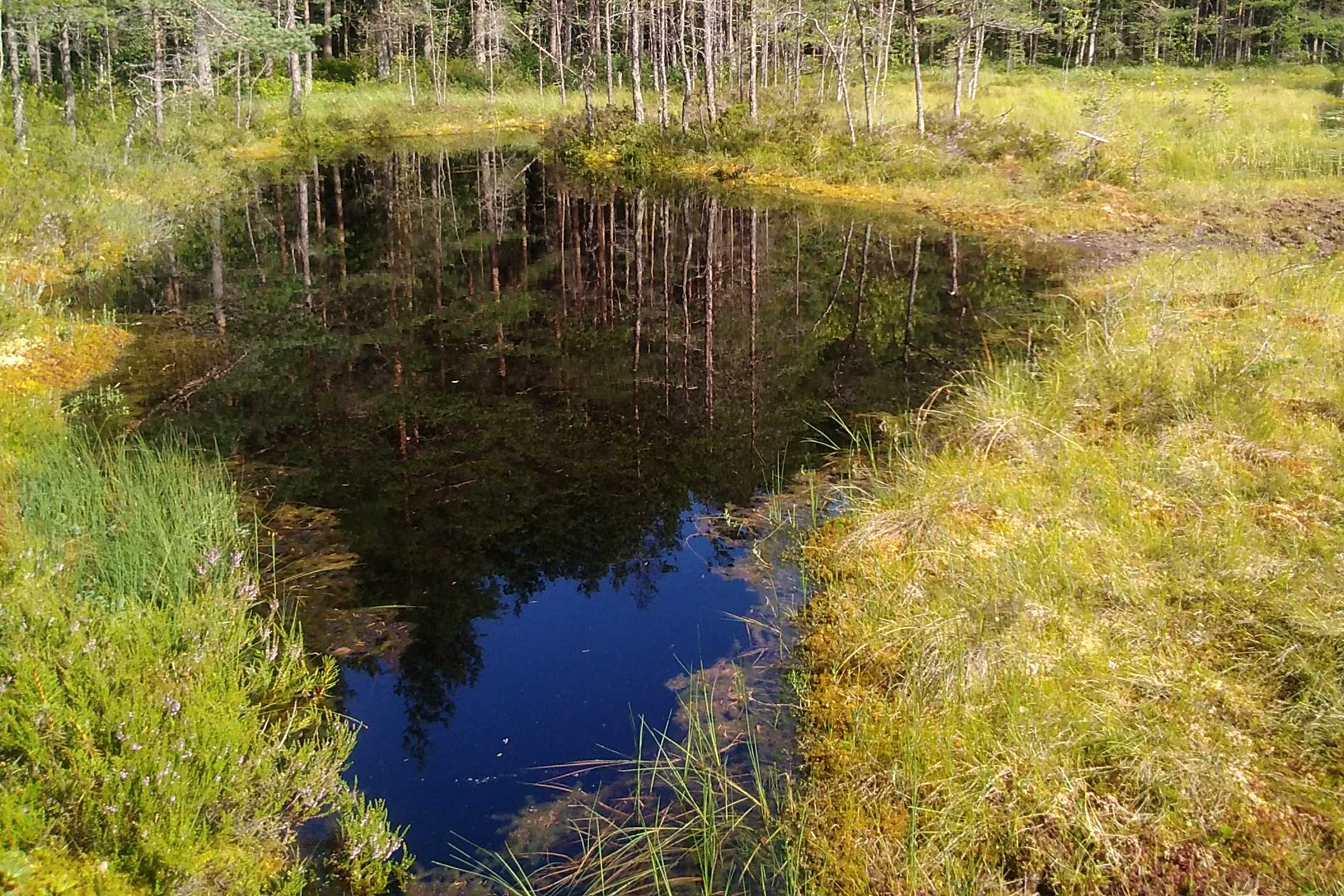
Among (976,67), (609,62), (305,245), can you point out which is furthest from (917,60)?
(609,62)

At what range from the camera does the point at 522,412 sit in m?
9.47

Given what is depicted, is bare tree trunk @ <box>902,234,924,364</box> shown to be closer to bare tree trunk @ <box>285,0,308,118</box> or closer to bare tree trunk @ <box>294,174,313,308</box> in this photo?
bare tree trunk @ <box>294,174,313,308</box>

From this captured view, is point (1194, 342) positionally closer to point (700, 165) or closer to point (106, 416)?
point (106, 416)

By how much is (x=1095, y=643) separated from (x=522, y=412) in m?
6.03

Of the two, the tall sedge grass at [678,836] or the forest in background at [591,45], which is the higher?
the forest in background at [591,45]

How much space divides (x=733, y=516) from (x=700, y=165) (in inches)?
775

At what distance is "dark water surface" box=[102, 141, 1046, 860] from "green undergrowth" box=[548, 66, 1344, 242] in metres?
2.87

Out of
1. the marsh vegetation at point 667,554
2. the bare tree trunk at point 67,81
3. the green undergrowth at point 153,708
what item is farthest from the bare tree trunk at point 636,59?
the green undergrowth at point 153,708

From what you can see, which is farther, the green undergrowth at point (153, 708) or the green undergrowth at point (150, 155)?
the green undergrowth at point (150, 155)

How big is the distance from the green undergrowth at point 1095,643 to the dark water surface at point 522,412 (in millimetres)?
1058

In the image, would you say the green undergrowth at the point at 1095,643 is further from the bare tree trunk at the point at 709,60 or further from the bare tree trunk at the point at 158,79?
the bare tree trunk at the point at 709,60

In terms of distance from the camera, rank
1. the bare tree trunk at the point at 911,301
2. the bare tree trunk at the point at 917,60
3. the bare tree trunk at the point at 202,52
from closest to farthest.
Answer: the bare tree trunk at the point at 911,301
the bare tree trunk at the point at 202,52
the bare tree trunk at the point at 917,60

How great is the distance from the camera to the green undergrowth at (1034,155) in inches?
712

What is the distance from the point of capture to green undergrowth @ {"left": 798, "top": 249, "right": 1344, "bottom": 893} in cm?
373
